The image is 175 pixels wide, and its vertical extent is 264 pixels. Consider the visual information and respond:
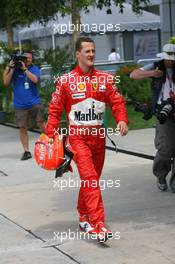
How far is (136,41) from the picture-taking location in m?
30.6

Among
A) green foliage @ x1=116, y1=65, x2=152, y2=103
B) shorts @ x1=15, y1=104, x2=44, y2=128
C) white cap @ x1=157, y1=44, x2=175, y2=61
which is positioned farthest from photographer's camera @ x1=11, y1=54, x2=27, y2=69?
green foliage @ x1=116, y1=65, x2=152, y2=103

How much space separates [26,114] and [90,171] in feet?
18.0

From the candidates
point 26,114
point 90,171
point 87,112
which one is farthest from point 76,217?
point 26,114

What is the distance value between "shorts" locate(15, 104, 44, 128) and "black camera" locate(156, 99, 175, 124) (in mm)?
→ 4154

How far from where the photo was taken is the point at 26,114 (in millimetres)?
11383

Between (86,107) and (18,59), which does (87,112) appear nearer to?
(86,107)

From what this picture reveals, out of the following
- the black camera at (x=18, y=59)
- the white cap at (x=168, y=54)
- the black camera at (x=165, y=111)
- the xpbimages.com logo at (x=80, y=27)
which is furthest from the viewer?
the xpbimages.com logo at (x=80, y=27)

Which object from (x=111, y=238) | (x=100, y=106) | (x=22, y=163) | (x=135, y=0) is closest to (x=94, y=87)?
(x=100, y=106)

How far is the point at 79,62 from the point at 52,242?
1.70m

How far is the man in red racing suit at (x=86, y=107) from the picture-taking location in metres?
6.11

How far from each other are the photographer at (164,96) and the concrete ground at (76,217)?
0.57 metres

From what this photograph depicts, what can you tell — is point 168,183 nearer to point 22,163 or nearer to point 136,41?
point 22,163

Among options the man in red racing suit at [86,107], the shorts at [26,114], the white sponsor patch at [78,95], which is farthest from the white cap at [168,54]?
the shorts at [26,114]

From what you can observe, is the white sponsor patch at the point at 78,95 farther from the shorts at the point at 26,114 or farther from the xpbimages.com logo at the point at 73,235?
the shorts at the point at 26,114
